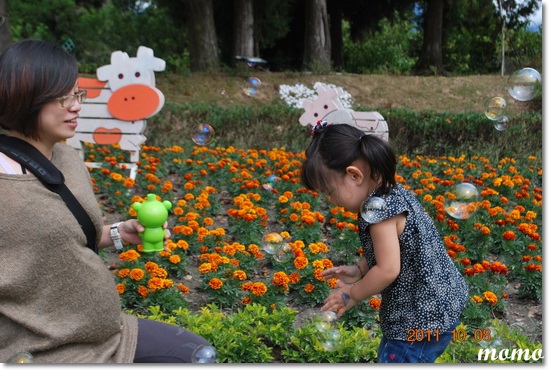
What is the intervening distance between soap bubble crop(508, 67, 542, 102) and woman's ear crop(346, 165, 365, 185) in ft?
8.82

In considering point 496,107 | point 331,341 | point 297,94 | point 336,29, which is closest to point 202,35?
point 297,94

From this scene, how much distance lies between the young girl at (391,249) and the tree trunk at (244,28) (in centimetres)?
1301

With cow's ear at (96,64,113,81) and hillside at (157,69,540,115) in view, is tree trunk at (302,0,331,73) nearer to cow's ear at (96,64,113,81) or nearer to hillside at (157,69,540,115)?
hillside at (157,69,540,115)

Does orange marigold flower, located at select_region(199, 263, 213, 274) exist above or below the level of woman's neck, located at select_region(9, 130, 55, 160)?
below

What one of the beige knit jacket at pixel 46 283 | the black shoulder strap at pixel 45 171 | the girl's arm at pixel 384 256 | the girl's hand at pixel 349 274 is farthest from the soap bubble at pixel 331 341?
the black shoulder strap at pixel 45 171

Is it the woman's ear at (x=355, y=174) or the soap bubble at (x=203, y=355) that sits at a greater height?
the woman's ear at (x=355, y=174)

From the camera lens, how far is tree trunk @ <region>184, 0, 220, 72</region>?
14.5 meters

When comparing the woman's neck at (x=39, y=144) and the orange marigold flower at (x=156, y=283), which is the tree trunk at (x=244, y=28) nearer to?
the orange marigold flower at (x=156, y=283)

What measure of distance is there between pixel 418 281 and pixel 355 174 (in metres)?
0.41

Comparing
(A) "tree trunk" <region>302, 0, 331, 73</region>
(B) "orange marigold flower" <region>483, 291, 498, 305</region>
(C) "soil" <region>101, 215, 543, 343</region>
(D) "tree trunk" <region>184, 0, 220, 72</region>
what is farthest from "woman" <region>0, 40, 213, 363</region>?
(A) "tree trunk" <region>302, 0, 331, 73</region>

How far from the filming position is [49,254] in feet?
6.17

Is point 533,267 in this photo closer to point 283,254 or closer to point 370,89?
point 283,254

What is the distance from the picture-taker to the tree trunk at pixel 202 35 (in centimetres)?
1446

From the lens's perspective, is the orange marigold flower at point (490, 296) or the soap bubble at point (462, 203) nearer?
the orange marigold flower at point (490, 296)
